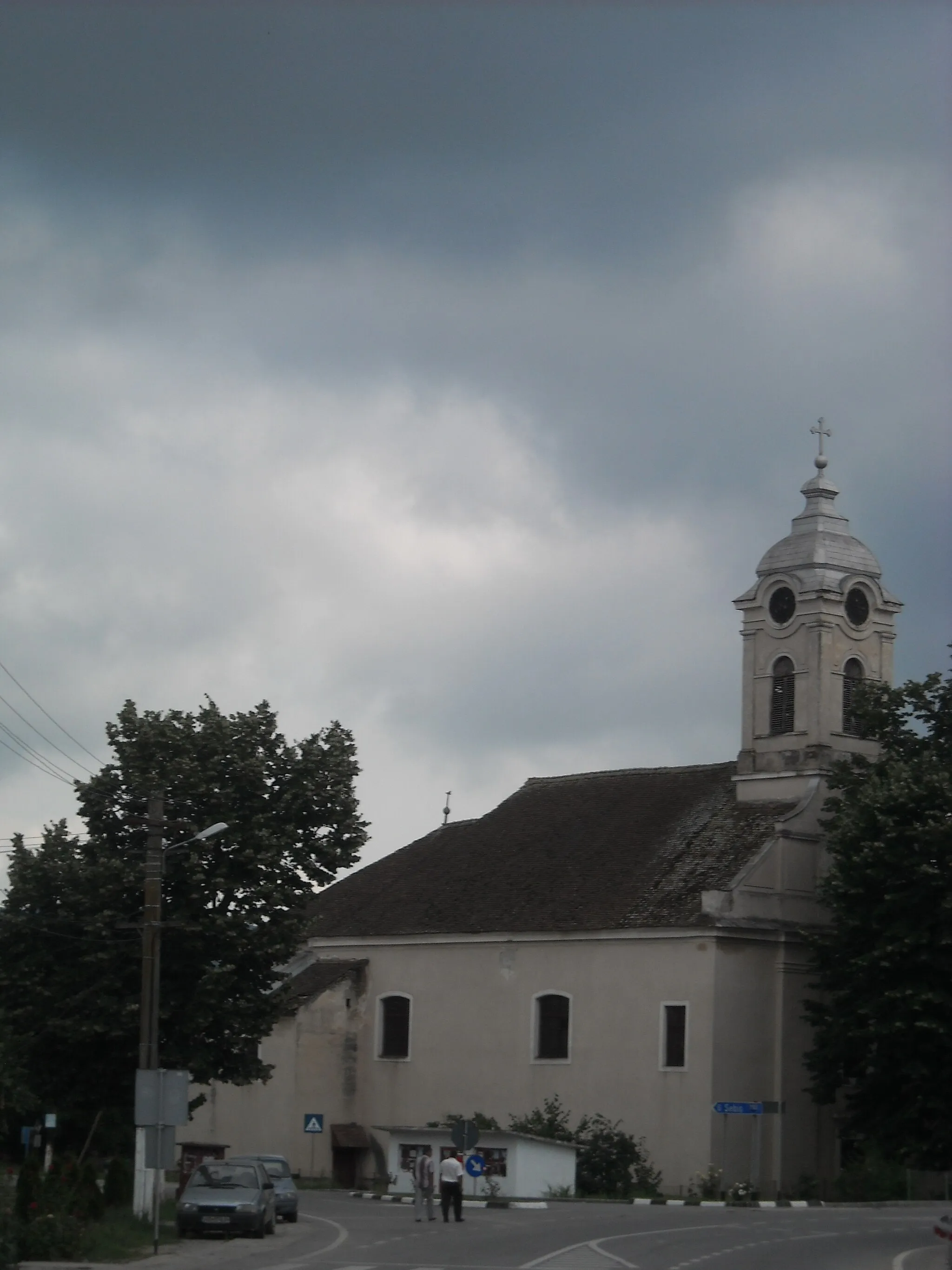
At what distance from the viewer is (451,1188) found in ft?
124

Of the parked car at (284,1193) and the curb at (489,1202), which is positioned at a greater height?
the parked car at (284,1193)

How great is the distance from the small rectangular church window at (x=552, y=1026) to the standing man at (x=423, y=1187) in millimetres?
14637

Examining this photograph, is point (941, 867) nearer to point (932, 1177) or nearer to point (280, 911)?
point (932, 1177)

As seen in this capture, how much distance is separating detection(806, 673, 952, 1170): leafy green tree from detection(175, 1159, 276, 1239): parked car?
17.2 metres

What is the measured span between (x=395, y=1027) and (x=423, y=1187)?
1969 centimetres

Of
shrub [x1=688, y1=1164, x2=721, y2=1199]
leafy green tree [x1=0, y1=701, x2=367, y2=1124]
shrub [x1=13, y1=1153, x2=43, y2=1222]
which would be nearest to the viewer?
shrub [x1=13, y1=1153, x2=43, y2=1222]

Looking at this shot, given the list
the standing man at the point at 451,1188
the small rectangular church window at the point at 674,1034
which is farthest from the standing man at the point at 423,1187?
the small rectangular church window at the point at 674,1034

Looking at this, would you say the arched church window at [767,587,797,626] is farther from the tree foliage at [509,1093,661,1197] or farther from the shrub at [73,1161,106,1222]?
the shrub at [73,1161,106,1222]

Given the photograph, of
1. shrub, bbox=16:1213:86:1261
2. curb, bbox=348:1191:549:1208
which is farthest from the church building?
shrub, bbox=16:1213:86:1261

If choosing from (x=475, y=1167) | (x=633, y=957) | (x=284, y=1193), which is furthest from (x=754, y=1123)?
(x=284, y=1193)

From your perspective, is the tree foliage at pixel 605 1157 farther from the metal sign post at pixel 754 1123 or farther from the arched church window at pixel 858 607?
the arched church window at pixel 858 607

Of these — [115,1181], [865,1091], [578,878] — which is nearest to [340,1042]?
[578,878]

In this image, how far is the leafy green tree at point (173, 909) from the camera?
1646 inches

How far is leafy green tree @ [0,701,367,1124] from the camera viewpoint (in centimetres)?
4181
